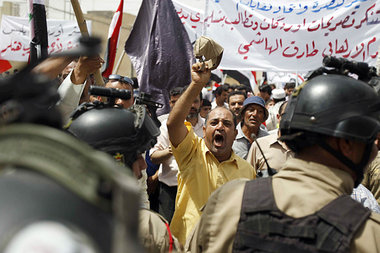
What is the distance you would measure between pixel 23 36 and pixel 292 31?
7.75 meters

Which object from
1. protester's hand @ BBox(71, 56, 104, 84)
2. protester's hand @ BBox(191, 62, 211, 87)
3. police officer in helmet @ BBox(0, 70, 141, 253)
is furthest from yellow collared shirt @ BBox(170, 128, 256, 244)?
police officer in helmet @ BBox(0, 70, 141, 253)

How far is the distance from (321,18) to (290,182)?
5.32 meters

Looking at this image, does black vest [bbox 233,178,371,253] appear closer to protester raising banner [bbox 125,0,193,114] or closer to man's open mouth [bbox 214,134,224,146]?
man's open mouth [bbox 214,134,224,146]

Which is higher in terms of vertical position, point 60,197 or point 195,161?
point 60,197

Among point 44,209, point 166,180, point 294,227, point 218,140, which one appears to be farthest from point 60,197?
point 166,180

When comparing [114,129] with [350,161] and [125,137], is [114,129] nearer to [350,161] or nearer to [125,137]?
[125,137]

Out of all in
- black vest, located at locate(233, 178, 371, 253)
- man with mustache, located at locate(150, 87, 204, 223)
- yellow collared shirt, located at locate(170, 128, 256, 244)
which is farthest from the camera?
man with mustache, located at locate(150, 87, 204, 223)

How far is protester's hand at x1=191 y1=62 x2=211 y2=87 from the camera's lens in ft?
11.7

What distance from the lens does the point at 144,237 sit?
95.3 inches

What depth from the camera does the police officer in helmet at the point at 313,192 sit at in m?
2.13

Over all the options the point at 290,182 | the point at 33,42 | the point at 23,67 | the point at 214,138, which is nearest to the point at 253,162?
the point at 214,138

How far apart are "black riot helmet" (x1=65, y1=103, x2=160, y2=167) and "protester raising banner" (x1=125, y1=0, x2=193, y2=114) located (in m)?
3.05

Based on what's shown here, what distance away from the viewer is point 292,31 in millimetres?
7289

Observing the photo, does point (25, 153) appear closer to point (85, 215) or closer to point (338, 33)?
point (85, 215)
